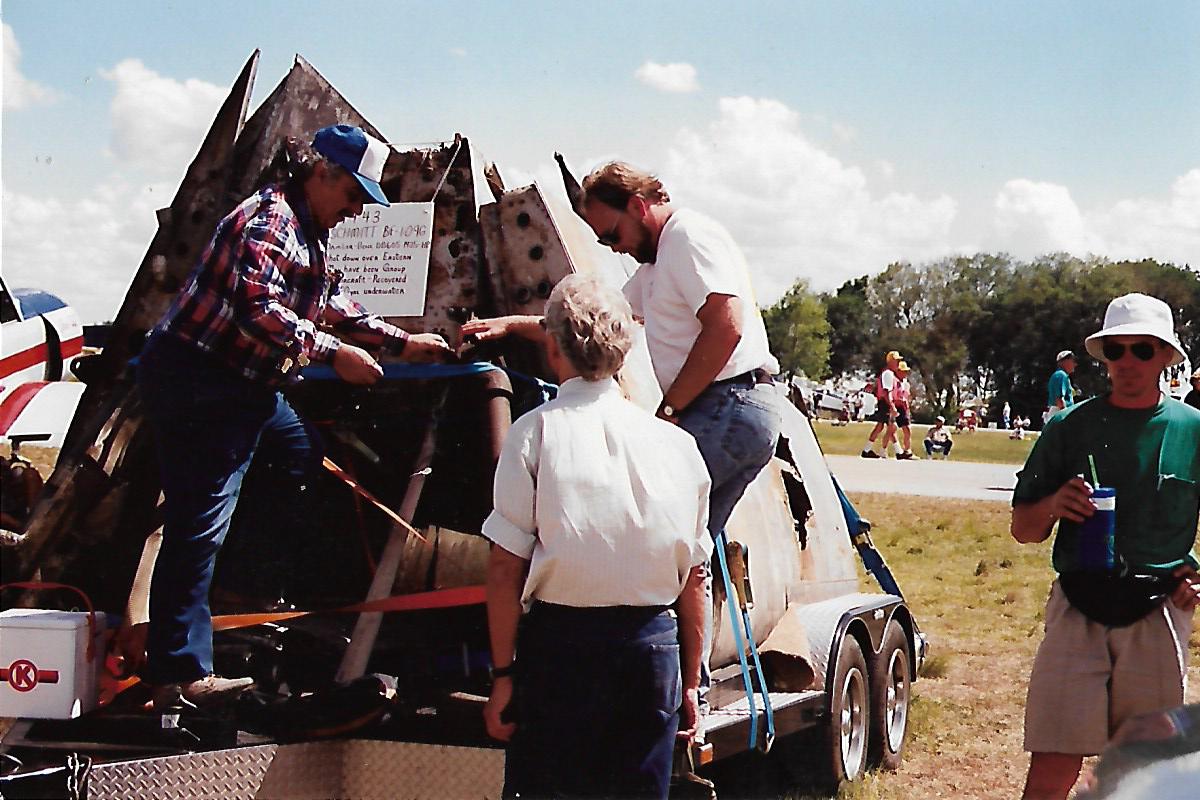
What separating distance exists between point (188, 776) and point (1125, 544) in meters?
2.87

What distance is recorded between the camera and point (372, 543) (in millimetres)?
5262

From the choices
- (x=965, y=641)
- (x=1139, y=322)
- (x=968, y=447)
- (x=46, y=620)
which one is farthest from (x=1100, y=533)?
(x=968, y=447)

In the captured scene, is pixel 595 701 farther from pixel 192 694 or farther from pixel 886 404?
pixel 886 404

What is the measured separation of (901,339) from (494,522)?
2877 inches

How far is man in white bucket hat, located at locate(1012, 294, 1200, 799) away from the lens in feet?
14.3

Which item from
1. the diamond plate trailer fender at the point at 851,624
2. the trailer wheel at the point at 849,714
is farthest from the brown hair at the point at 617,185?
the trailer wheel at the point at 849,714

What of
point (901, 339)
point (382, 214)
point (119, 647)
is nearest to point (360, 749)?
point (119, 647)

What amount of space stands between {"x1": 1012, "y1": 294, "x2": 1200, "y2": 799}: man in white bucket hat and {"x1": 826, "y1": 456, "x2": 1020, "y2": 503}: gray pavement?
1037 cm

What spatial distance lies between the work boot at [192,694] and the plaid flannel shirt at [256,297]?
930 mm

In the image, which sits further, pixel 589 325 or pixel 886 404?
pixel 886 404

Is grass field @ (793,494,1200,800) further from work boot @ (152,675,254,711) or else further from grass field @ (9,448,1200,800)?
work boot @ (152,675,254,711)

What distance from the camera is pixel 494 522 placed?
3.41 meters

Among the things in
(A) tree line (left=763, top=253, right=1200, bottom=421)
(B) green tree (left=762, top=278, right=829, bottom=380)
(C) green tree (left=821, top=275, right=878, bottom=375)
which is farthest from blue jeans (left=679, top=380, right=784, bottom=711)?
(C) green tree (left=821, top=275, right=878, bottom=375)

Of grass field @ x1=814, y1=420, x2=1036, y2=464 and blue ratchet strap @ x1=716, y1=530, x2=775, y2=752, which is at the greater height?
grass field @ x1=814, y1=420, x2=1036, y2=464
